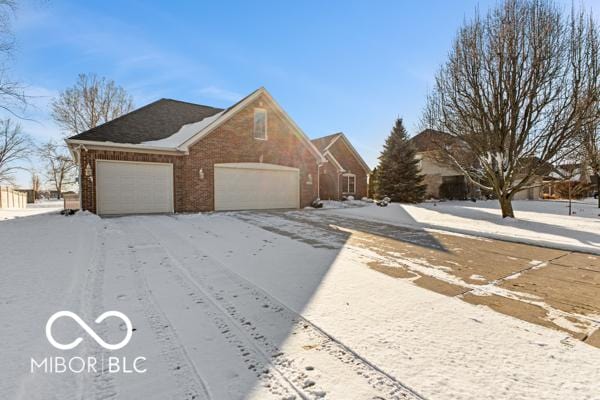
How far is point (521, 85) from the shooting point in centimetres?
1006

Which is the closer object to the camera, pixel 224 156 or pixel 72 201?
pixel 72 201

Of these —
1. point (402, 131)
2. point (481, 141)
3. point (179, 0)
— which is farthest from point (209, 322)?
point (402, 131)

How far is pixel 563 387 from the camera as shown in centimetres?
198

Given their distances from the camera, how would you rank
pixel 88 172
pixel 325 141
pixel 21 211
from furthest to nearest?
pixel 325 141 → pixel 21 211 → pixel 88 172

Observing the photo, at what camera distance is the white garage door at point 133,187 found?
1130 centimetres

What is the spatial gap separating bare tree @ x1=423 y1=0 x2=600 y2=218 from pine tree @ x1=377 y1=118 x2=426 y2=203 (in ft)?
32.8

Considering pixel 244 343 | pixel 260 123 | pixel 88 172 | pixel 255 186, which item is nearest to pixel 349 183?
pixel 260 123

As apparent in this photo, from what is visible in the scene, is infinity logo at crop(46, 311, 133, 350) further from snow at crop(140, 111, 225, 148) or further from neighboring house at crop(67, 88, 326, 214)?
snow at crop(140, 111, 225, 148)

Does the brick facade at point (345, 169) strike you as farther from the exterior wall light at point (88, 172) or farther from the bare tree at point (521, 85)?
the exterior wall light at point (88, 172)

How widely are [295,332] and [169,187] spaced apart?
11.4 m

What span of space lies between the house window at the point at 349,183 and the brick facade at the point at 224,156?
8.12 m

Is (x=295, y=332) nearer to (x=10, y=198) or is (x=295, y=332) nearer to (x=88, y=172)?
(x=88, y=172)

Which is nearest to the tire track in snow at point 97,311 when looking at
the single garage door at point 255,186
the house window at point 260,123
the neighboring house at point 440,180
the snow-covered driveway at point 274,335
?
the snow-covered driveway at point 274,335

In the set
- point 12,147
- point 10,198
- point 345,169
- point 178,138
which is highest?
point 12,147
